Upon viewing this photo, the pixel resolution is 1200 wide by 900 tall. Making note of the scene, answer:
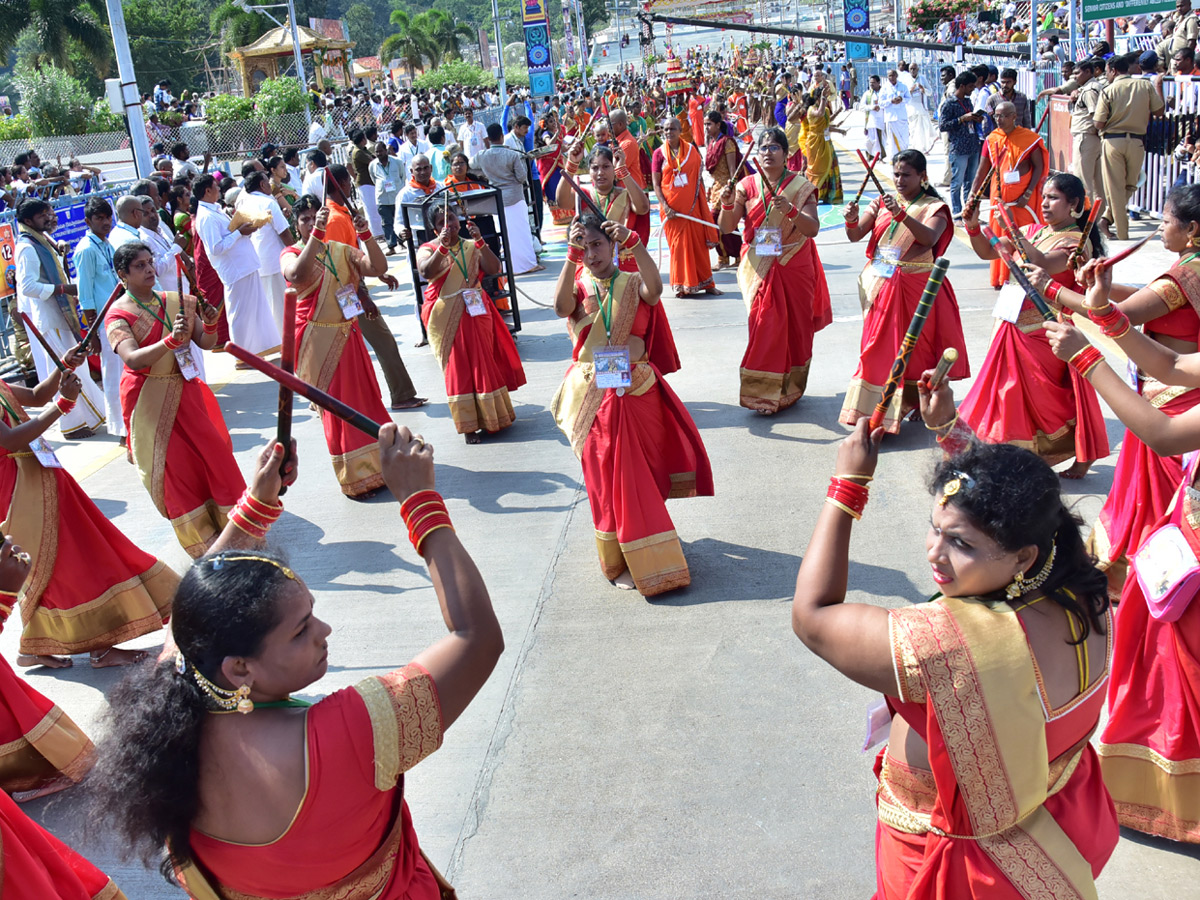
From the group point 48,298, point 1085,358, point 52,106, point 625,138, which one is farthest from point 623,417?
point 52,106

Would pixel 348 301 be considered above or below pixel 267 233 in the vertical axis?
below

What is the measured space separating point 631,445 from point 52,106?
96.0ft

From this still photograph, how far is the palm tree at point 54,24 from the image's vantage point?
3978cm

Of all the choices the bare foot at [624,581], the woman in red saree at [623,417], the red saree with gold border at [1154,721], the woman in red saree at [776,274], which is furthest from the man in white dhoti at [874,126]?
the red saree with gold border at [1154,721]

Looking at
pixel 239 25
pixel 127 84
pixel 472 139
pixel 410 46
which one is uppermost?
pixel 239 25

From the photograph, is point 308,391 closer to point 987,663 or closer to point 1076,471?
point 987,663

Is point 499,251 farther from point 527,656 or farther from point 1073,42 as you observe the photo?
point 1073,42

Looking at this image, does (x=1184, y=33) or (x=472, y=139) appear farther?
(x=472, y=139)

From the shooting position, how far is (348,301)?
6.73 m

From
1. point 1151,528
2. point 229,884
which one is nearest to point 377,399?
point 1151,528

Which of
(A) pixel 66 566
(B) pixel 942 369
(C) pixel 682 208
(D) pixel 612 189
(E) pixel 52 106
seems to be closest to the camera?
(B) pixel 942 369

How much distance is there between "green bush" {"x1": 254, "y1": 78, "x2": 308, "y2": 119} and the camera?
→ 2734cm

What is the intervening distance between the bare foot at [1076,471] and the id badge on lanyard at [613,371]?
2.57 metres

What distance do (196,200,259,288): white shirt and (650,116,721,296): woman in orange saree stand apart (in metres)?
4.14
